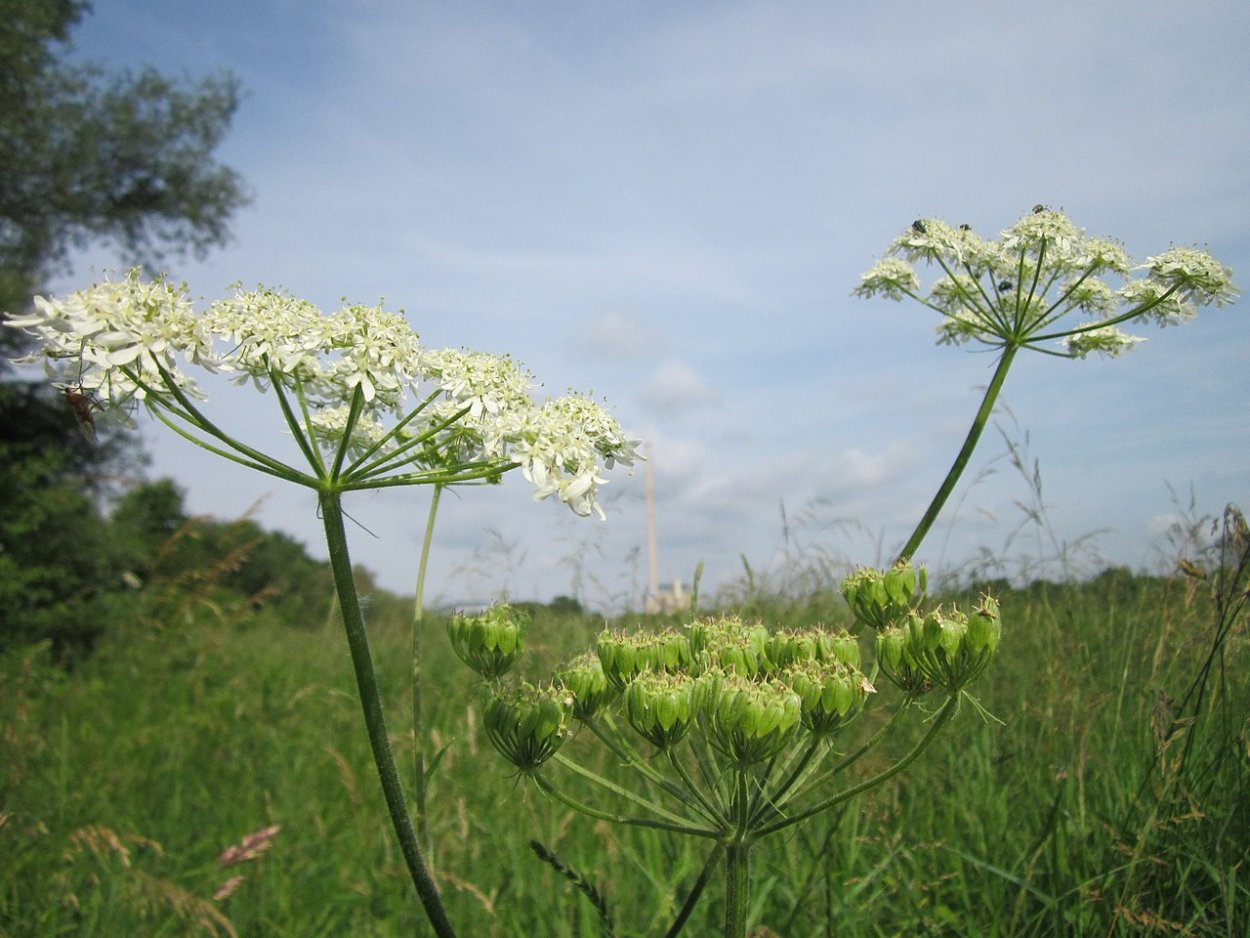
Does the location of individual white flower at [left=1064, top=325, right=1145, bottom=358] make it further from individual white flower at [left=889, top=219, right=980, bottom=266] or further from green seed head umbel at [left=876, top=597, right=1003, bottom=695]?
green seed head umbel at [left=876, top=597, right=1003, bottom=695]

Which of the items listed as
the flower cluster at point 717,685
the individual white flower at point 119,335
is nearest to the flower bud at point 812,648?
the flower cluster at point 717,685

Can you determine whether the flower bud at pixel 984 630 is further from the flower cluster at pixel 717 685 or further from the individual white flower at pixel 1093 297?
the individual white flower at pixel 1093 297

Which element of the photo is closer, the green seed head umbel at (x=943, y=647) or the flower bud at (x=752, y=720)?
the flower bud at (x=752, y=720)

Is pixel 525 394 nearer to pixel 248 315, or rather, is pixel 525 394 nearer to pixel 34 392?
pixel 248 315

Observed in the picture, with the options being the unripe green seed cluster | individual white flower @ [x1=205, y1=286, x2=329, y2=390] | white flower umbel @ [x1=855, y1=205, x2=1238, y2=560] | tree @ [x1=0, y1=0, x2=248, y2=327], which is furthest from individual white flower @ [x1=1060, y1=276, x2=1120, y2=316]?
tree @ [x1=0, y1=0, x2=248, y2=327]

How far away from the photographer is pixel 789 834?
353 centimetres

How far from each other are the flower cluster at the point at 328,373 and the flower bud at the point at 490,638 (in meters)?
0.42

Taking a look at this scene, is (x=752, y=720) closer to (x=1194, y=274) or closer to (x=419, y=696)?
(x=419, y=696)

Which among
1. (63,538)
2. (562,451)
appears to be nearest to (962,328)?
(562,451)

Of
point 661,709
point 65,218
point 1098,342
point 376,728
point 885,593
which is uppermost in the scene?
Result: point 65,218

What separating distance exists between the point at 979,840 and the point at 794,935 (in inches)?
38.3

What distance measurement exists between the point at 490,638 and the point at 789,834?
66.1 inches

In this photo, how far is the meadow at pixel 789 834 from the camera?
3.21 meters

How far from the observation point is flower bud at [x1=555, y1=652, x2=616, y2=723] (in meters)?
2.41
